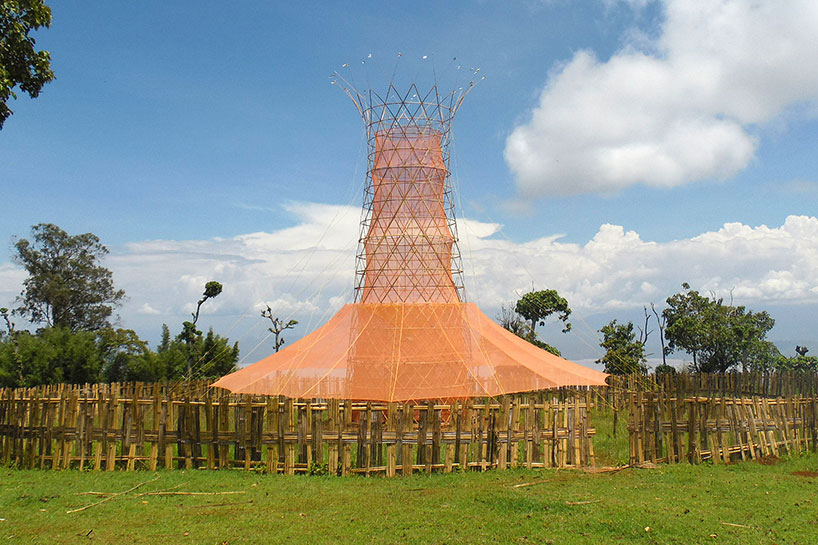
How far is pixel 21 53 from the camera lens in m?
9.13

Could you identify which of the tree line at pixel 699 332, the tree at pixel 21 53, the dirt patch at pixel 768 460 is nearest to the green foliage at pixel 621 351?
the tree line at pixel 699 332

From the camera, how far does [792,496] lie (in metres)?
8.24

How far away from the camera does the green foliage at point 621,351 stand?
31281 millimetres

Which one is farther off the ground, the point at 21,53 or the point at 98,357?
the point at 21,53

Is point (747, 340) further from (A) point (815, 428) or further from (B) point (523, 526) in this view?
(B) point (523, 526)

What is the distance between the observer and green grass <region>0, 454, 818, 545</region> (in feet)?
22.1

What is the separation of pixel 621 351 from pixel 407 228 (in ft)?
70.5

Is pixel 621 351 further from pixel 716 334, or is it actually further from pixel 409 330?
pixel 409 330

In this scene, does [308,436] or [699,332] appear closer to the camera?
[308,436]

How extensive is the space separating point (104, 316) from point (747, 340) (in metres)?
37.4

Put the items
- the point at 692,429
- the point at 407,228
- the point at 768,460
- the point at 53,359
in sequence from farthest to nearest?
the point at 53,359 → the point at 407,228 → the point at 768,460 → the point at 692,429

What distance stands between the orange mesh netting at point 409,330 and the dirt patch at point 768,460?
14.3 ft

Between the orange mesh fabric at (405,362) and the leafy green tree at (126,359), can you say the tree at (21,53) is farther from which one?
the leafy green tree at (126,359)

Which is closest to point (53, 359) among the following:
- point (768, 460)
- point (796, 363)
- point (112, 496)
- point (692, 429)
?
point (112, 496)
